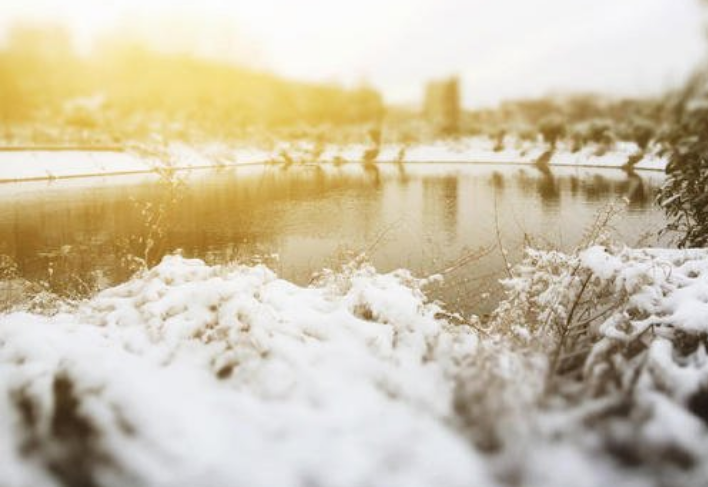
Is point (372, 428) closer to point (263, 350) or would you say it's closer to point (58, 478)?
point (263, 350)

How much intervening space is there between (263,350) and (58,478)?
5.96 feet

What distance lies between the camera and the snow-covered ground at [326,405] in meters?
2.86

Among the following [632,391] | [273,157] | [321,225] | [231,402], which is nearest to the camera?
[632,391]

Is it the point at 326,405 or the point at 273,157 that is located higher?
the point at 273,157

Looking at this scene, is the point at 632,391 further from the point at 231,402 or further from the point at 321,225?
the point at 321,225

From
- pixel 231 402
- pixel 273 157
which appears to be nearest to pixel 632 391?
pixel 231 402

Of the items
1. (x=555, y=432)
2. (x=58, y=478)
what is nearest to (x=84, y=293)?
(x=58, y=478)

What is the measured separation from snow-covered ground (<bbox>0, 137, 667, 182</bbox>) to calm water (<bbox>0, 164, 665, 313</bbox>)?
11.5m

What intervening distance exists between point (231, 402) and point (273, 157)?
9340 cm

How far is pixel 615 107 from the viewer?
361 inches

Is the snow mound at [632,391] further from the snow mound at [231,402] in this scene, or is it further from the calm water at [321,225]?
the calm water at [321,225]

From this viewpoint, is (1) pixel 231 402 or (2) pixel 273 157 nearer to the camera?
(1) pixel 231 402

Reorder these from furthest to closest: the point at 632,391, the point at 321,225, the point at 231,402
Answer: the point at 321,225 → the point at 231,402 → the point at 632,391

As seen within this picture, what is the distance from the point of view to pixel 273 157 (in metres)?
94.2
